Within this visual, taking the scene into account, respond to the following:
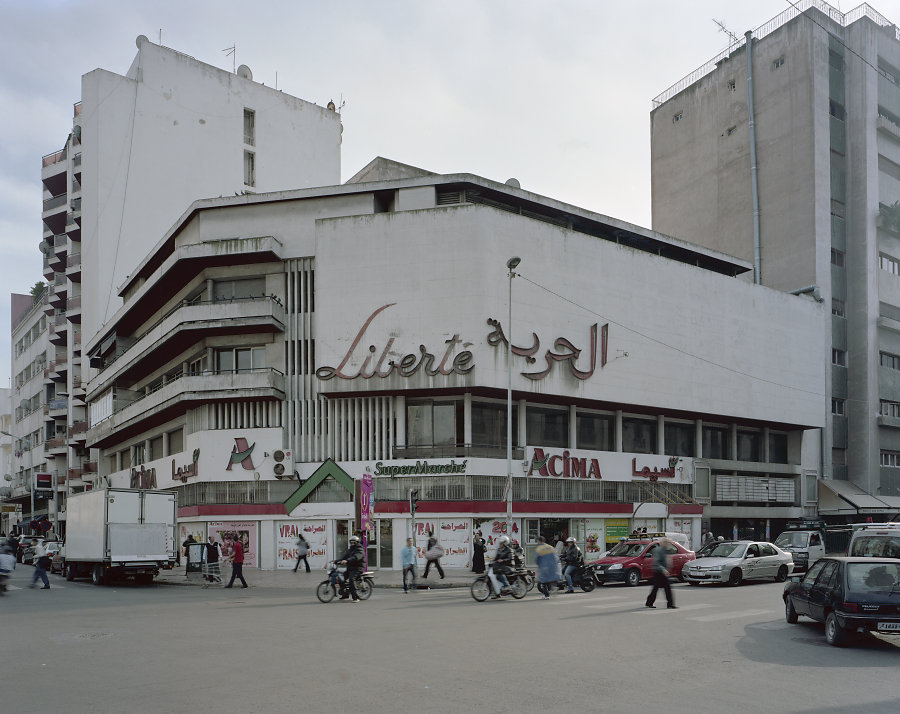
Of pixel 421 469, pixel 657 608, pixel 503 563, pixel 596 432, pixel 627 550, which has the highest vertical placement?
pixel 596 432

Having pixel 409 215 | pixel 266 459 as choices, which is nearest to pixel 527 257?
pixel 409 215

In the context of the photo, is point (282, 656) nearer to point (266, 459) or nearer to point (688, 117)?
point (266, 459)

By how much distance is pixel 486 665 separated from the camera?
11.6 m

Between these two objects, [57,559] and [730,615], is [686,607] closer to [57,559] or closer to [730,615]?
[730,615]

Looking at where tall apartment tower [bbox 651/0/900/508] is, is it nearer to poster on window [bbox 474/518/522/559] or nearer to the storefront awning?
the storefront awning

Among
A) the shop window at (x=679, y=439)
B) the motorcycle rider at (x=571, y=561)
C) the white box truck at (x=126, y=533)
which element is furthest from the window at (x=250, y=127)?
the motorcycle rider at (x=571, y=561)

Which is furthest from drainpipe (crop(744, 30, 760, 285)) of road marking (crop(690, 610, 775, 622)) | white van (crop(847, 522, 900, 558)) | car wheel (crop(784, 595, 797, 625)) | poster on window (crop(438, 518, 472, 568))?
car wheel (crop(784, 595, 797, 625))

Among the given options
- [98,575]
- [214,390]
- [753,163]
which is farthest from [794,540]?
[753,163]

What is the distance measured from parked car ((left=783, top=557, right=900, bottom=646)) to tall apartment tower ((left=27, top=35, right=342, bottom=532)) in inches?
2092

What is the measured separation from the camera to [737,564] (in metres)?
27.5

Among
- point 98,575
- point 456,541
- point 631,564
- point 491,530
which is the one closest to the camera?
point 631,564

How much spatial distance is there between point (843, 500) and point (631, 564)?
33365mm

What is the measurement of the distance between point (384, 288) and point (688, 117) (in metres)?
38.0

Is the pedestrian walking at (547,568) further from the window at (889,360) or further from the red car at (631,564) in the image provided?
the window at (889,360)
